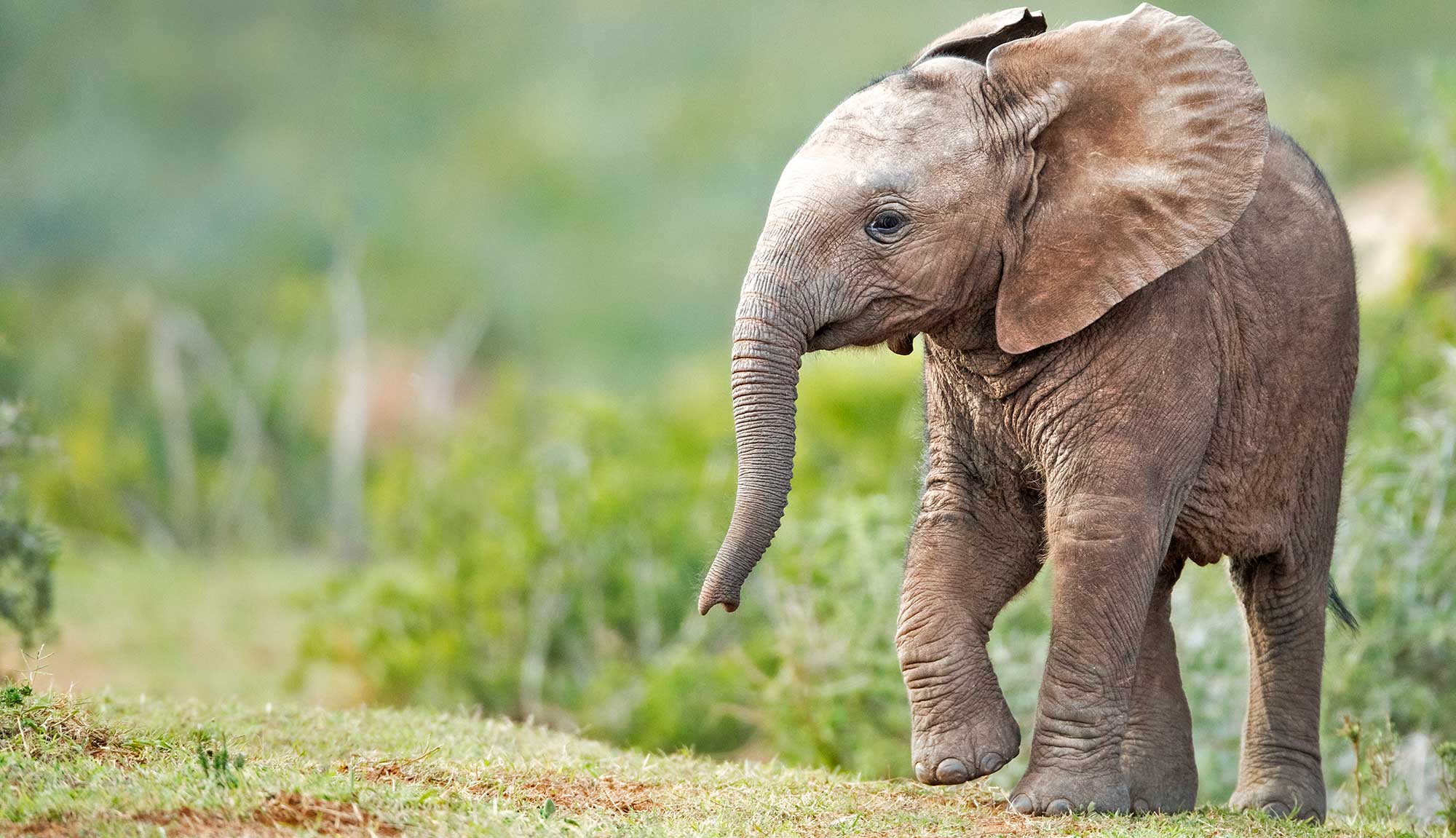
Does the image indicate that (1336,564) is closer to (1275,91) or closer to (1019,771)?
(1019,771)

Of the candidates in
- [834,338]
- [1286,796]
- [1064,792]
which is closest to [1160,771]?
[1286,796]

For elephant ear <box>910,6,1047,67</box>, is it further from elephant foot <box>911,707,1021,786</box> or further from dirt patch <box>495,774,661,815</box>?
dirt patch <box>495,774,661,815</box>

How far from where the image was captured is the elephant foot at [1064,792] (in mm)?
5840

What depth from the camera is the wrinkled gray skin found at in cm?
574

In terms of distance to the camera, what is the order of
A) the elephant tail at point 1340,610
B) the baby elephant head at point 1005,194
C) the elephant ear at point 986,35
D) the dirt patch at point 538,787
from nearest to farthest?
1. the dirt patch at point 538,787
2. the baby elephant head at point 1005,194
3. the elephant ear at point 986,35
4. the elephant tail at point 1340,610

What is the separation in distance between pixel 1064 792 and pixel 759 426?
1571mm

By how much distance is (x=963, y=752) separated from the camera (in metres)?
5.93

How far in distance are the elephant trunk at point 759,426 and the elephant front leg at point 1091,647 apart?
1.02 meters

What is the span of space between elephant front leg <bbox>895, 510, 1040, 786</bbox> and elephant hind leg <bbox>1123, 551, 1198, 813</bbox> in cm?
66

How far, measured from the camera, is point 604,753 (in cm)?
682

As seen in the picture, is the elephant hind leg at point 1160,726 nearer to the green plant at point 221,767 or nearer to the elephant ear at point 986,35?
the elephant ear at point 986,35

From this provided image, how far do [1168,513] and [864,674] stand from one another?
4.27 metres

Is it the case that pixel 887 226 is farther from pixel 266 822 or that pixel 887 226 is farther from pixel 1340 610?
pixel 1340 610

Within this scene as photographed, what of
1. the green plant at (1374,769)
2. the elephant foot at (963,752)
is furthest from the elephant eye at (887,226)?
the green plant at (1374,769)
